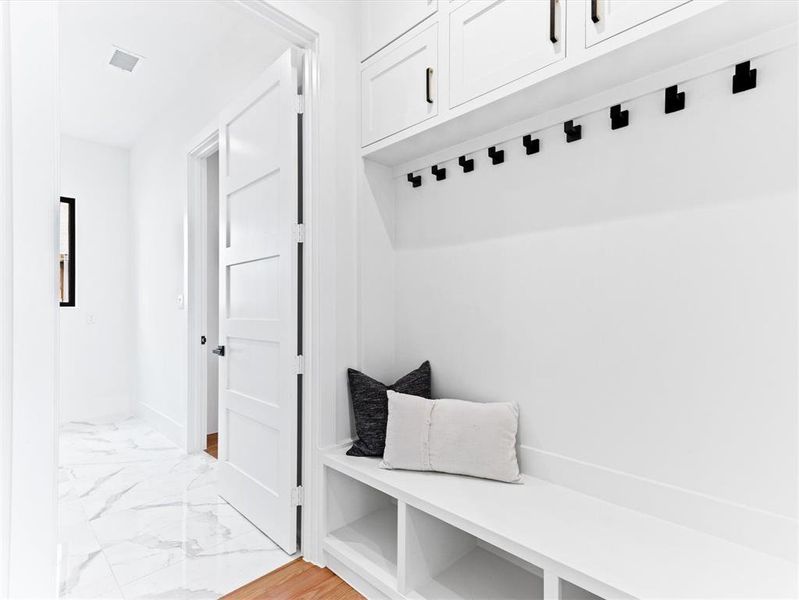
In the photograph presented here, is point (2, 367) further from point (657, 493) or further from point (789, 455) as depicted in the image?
point (789, 455)

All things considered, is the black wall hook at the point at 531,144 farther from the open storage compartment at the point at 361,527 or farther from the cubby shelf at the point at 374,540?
the cubby shelf at the point at 374,540

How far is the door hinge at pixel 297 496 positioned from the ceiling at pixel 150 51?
2.13 meters

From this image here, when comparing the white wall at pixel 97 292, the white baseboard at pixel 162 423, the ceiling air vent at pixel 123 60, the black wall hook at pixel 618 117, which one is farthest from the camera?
the white wall at pixel 97 292

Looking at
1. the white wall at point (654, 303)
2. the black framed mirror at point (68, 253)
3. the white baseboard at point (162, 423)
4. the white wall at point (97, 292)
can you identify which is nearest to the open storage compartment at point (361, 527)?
the white wall at point (654, 303)

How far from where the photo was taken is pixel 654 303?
53.5 inches

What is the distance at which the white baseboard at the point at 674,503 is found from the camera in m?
1.14

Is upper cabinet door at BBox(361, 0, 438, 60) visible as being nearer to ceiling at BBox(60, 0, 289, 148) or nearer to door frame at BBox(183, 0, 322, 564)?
door frame at BBox(183, 0, 322, 564)

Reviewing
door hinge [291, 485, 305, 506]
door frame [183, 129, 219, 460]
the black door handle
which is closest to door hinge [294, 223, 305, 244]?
the black door handle

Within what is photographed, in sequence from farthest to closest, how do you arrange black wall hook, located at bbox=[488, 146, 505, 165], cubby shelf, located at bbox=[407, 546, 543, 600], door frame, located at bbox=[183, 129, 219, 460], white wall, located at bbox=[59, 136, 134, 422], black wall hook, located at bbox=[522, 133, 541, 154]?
white wall, located at bbox=[59, 136, 134, 422]
door frame, located at bbox=[183, 129, 219, 460]
black wall hook, located at bbox=[488, 146, 505, 165]
black wall hook, located at bbox=[522, 133, 541, 154]
cubby shelf, located at bbox=[407, 546, 543, 600]

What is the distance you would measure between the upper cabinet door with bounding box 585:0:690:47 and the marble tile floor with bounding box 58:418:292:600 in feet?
7.24

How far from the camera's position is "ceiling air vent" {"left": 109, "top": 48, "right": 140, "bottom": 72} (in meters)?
2.95

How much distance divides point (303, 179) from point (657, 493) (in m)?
1.73

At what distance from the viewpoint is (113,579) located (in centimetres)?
175

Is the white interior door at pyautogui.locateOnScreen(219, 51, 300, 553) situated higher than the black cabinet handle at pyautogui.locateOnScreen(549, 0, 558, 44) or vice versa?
the black cabinet handle at pyautogui.locateOnScreen(549, 0, 558, 44)
